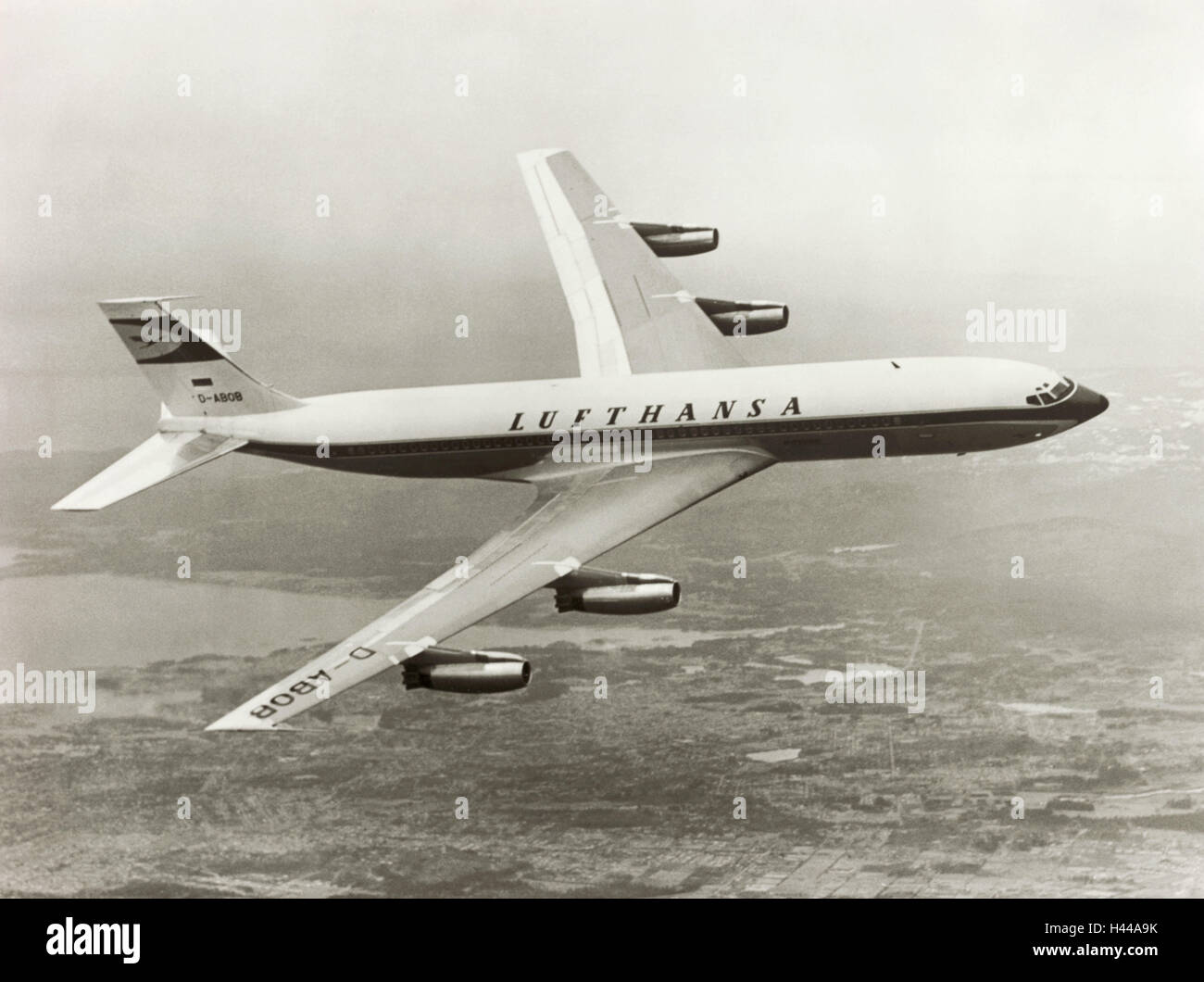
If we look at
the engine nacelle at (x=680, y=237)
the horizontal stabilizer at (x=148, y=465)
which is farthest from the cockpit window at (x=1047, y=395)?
the horizontal stabilizer at (x=148, y=465)

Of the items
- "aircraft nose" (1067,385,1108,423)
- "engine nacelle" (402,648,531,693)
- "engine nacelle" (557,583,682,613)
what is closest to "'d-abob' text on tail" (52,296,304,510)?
"engine nacelle" (402,648,531,693)

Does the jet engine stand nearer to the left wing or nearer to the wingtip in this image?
the left wing

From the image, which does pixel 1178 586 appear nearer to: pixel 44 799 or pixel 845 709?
pixel 845 709

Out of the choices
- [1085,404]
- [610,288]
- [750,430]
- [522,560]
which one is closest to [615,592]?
[522,560]

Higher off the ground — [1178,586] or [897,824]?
[1178,586]

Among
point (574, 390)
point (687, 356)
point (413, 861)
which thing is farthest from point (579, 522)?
point (413, 861)

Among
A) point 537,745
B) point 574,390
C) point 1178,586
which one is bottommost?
point 537,745
